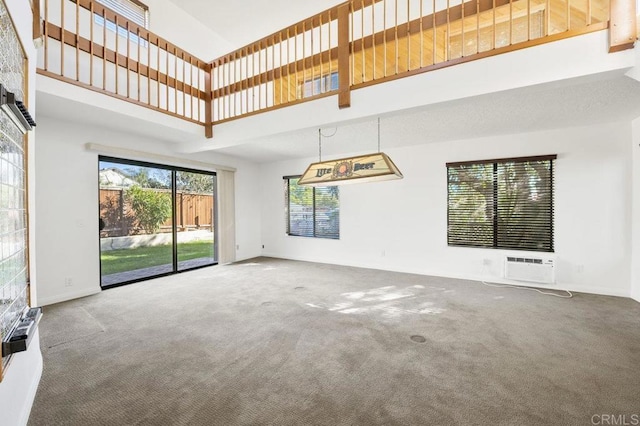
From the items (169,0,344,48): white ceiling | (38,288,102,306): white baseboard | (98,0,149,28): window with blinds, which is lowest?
(38,288,102,306): white baseboard

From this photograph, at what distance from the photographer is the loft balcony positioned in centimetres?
266

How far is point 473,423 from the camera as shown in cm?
166

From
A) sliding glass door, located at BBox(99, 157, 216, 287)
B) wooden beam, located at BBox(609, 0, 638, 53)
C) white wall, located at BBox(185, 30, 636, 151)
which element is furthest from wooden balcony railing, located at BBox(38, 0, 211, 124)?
wooden beam, located at BBox(609, 0, 638, 53)

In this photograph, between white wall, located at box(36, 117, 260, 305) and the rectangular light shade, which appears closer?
the rectangular light shade

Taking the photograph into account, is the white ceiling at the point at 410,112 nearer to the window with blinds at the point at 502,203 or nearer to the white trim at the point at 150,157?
the white trim at the point at 150,157

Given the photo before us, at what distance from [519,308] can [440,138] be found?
3010 millimetres

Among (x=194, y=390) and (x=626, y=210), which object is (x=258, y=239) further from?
(x=626, y=210)

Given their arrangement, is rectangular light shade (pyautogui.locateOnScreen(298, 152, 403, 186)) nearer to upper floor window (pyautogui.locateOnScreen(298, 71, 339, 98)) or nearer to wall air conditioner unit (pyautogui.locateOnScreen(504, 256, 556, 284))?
upper floor window (pyautogui.locateOnScreen(298, 71, 339, 98))

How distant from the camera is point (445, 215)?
5301mm

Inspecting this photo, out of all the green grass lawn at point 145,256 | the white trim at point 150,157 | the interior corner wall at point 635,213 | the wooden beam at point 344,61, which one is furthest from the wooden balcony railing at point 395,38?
the green grass lawn at point 145,256

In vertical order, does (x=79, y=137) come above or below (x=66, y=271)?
above

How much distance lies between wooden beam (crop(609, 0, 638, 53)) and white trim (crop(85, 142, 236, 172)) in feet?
19.8

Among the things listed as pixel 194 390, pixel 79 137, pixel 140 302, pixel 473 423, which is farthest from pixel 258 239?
pixel 473 423

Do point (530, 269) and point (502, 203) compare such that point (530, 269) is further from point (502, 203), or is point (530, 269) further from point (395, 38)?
point (395, 38)
